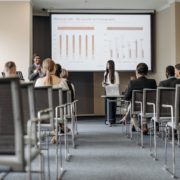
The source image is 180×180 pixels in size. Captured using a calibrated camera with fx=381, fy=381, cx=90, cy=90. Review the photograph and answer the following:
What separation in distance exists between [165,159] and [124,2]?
572cm

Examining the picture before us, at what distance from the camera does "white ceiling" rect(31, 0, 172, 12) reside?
29.9 feet

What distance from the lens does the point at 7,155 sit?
6.75 ft

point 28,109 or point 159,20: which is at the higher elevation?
point 159,20

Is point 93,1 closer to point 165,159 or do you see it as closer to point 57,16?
point 57,16

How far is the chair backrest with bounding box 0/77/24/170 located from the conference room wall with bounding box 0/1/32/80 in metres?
6.70

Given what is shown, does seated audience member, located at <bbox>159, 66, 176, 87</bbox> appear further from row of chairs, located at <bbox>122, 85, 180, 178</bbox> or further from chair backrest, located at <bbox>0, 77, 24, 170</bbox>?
chair backrest, located at <bbox>0, 77, 24, 170</bbox>

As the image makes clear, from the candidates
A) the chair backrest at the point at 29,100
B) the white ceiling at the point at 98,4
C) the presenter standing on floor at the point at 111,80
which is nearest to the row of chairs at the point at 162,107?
the chair backrest at the point at 29,100

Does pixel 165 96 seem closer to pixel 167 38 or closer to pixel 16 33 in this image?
pixel 16 33

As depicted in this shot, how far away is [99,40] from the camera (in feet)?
32.5

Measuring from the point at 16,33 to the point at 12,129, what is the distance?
700 centimetres

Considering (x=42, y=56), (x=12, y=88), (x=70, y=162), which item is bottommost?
(x=70, y=162)

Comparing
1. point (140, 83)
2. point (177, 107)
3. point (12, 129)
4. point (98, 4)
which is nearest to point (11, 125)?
point (12, 129)

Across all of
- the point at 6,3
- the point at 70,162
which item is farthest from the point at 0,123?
the point at 6,3

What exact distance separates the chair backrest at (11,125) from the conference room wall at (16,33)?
6.70m
